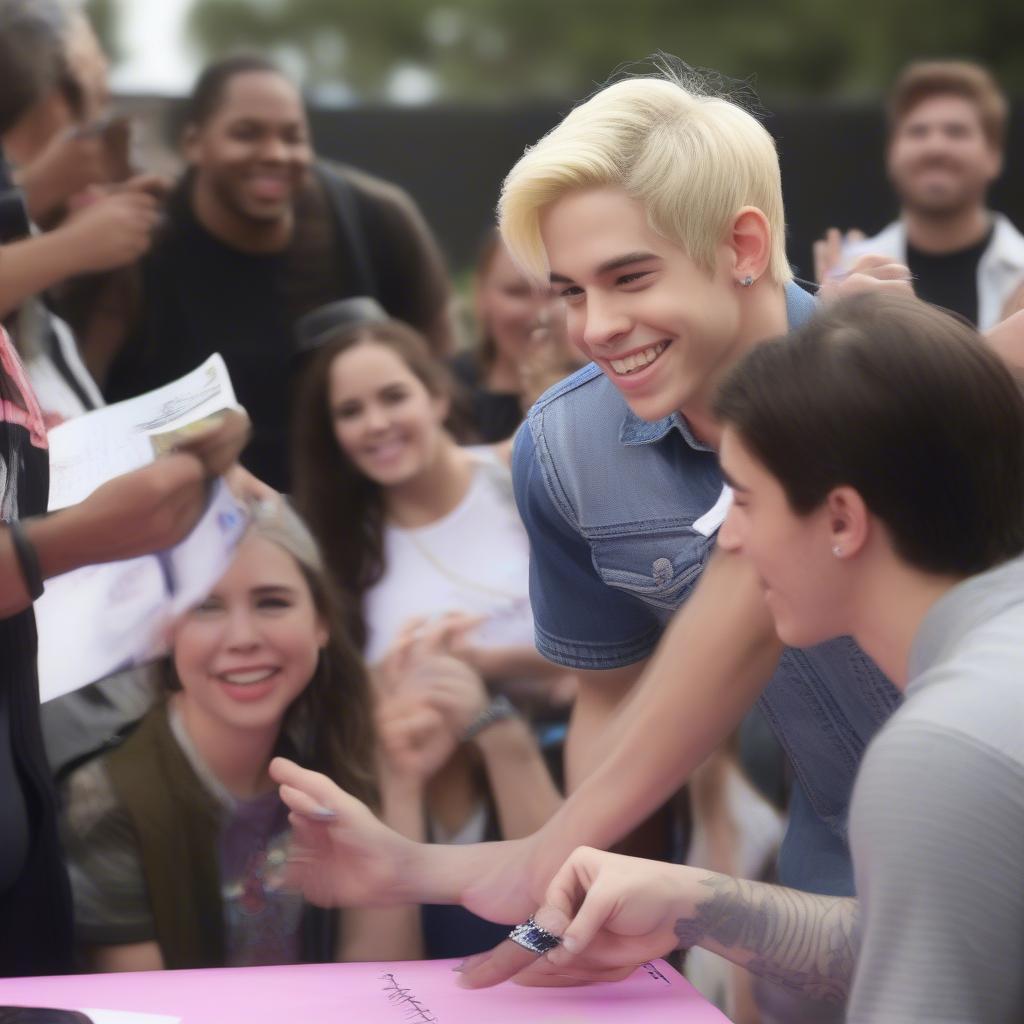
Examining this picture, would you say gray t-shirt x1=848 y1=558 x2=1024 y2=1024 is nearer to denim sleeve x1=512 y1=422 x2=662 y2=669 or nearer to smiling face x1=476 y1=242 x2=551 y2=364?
denim sleeve x1=512 y1=422 x2=662 y2=669

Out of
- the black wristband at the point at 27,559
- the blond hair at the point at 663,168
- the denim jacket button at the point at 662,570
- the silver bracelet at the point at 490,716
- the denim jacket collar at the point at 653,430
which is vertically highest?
the blond hair at the point at 663,168

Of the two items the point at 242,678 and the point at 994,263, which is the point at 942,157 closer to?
the point at 994,263

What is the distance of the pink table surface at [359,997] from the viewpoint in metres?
1.31

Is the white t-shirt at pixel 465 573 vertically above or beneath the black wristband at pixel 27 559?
beneath

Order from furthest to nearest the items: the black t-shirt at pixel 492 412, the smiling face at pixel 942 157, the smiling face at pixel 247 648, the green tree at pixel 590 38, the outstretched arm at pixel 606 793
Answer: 1. the green tree at pixel 590 38
2. the smiling face at pixel 942 157
3. the black t-shirt at pixel 492 412
4. the smiling face at pixel 247 648
5. the outstretched arm at pixel 606 793

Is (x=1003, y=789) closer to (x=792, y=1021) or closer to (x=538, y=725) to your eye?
(x=792, y=1021)

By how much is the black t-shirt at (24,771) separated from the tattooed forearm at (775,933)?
704 millimetres

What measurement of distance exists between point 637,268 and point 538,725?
1034 mm

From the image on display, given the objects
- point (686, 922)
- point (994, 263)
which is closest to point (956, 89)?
point (994, 263)

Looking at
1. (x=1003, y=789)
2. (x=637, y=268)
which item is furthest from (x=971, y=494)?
(x=637, y=268)

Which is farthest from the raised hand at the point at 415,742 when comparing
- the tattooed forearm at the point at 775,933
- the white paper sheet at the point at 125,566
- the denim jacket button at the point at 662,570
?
the tattooed forearm at the point at 775,933

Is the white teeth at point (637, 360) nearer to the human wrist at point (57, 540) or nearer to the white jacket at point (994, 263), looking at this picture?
the human wrist at point (57, 540)

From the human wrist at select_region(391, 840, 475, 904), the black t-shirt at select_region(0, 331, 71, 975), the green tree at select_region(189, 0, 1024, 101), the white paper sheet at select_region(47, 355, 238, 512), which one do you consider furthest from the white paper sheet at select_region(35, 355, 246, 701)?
the green tree at select_region(189, 0, 1024, 101)

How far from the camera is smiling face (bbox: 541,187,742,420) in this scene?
1.47 m
